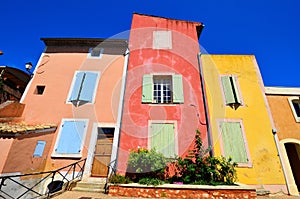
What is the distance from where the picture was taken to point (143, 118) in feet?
23.5

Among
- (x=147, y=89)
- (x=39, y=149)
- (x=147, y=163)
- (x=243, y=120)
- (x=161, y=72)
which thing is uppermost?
(x=161, y=72)

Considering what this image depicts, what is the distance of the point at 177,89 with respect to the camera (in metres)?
7.74

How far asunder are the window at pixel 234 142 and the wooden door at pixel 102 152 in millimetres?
4829

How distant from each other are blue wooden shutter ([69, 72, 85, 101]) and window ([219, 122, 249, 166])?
682cm

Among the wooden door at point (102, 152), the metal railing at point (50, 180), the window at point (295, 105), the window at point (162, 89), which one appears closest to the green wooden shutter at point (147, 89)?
the window at point (162, 89)

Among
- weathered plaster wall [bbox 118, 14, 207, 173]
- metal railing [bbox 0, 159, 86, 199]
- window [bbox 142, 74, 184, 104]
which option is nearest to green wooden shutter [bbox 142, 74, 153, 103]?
window [bbox 142, 74, 184, 104]

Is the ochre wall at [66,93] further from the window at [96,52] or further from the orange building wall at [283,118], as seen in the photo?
the orange building wall at [283,118]

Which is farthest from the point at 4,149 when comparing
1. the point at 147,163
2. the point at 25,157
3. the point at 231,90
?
the point at 231,90

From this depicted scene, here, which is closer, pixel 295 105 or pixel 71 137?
pixel 71 137

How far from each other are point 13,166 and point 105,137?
3145 mm

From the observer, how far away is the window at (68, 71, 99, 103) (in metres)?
7.76

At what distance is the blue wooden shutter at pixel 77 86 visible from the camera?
25.5 feet

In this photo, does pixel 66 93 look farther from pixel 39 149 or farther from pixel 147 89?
pixel 147 89

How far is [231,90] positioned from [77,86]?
762 centimetres
